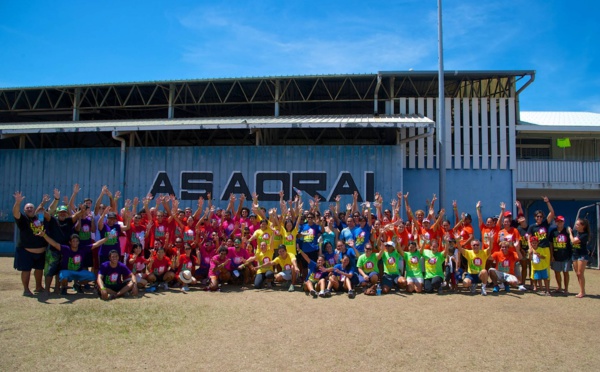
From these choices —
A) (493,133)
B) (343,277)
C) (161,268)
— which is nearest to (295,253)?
(343,277)

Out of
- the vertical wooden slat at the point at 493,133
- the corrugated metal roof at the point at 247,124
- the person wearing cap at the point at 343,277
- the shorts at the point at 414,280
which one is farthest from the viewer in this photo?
the vertical wooden slat at the point at 493,133

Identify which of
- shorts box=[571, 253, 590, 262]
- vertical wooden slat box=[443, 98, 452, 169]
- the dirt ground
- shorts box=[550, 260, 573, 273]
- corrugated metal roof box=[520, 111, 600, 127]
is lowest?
the dirt ground

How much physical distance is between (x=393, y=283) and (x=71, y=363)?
259 inches

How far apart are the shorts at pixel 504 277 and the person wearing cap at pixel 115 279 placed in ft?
24.9

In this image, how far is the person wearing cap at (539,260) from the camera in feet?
30.3

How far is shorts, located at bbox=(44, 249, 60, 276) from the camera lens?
8.71 m

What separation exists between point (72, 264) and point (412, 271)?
712 centimetres

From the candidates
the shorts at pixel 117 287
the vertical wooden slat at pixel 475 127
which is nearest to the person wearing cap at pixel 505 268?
the vertical wooden slat at pixel 475 127

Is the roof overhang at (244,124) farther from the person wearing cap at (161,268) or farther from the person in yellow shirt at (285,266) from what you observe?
the person wearing cap at (161,268)

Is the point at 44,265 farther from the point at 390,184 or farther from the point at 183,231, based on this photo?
the point at 390,184

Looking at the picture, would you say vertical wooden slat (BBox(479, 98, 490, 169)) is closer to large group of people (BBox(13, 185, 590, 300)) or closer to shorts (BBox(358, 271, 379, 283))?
large group of people (BBox(13, 185, 590, 300))

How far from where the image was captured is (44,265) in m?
8.84

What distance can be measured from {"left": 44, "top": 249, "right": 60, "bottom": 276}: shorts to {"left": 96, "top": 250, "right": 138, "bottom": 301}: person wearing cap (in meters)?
0.91

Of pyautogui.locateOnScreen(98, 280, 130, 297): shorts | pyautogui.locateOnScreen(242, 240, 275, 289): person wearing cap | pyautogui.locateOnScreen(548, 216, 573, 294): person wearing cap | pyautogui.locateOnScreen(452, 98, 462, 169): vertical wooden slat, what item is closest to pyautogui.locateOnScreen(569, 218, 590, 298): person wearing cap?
pyautogui.locateOnScreen(548, 216, 573, 294): person wearing cap
